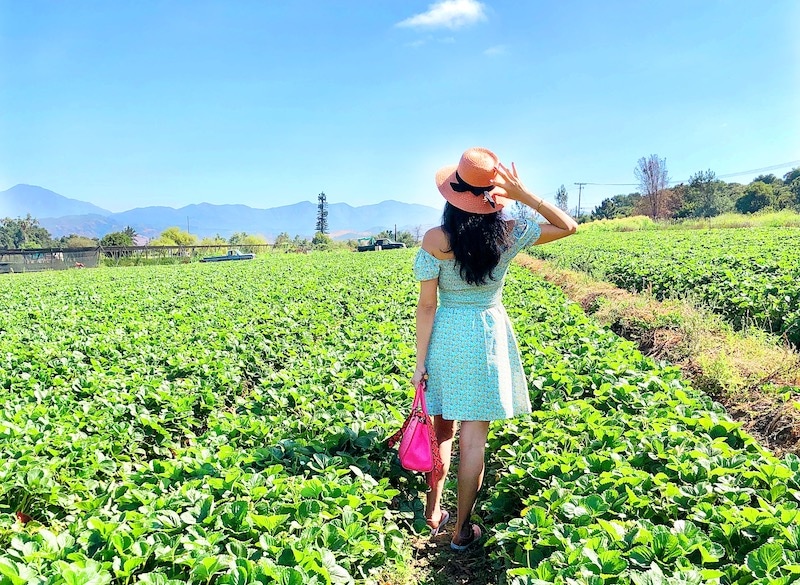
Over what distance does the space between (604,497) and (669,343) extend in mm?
4918

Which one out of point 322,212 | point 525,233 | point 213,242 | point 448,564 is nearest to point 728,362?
point 525,233

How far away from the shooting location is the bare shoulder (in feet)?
9.42

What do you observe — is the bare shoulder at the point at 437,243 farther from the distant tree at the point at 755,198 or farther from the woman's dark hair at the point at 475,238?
Result: the distant tree at the point at 755,198

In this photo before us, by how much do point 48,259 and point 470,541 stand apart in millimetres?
41492

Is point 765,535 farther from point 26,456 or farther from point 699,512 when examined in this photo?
point 26,456

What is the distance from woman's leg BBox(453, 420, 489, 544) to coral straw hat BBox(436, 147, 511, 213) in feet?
3.98

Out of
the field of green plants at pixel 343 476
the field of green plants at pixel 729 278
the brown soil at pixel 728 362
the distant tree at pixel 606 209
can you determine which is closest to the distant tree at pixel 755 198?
the distant tree at pixel 606 209

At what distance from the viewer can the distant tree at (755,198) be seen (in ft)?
168

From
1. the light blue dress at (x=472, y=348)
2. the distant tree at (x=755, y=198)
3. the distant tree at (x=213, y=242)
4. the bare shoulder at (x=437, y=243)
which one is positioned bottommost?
the light blue dress at (x=472, y=348)

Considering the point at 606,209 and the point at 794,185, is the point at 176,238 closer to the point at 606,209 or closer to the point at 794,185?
the point at 606,209

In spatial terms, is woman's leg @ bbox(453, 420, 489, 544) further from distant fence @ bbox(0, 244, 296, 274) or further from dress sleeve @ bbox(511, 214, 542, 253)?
distant fence @ bbox(0, 244, 296, 274)

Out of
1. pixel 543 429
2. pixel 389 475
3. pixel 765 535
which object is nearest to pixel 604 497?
pixel 765 535

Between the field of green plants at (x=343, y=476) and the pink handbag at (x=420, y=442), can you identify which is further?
the pink handbag at (x=420, y=442)

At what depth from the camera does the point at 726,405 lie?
5.02 metres
